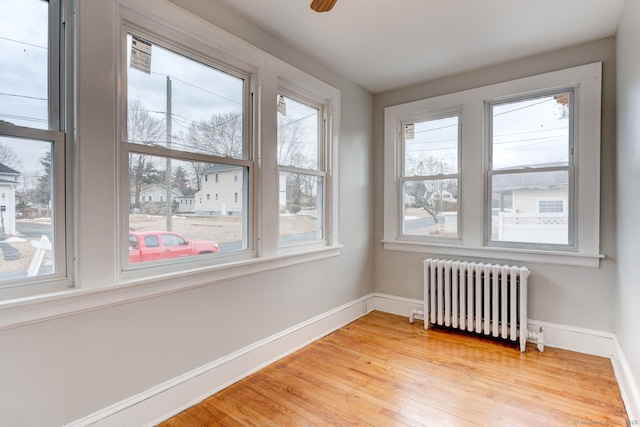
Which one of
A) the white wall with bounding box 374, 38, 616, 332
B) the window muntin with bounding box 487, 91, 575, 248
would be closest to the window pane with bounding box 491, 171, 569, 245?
the window muntin with bounding box 487, 91, 575, 248

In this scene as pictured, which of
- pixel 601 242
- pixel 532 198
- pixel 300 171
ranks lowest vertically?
pixel 601 242

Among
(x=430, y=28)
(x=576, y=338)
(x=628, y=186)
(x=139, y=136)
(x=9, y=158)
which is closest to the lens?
(x=9, y=158)

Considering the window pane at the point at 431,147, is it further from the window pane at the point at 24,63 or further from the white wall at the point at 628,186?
the window pane at the point at 24,63

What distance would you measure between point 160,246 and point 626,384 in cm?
300

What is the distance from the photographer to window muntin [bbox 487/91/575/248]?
9.25 ft

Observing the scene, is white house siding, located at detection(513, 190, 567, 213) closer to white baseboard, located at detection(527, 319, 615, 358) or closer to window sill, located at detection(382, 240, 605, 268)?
window sill, located at detection(382, 240, 605, 268)

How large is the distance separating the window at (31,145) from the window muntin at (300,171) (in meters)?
1.48

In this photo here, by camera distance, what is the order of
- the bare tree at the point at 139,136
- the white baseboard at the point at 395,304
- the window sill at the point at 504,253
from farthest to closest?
the white baseboard at the point at 395,304, the window sill at the point at 504,253, the bare tree at the point at 139,136

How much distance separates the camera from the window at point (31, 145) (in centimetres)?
143

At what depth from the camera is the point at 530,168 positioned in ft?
9.70

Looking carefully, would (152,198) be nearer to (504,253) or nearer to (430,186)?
(430,186)

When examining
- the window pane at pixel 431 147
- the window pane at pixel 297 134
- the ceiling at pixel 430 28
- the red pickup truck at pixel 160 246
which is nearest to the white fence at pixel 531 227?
the window pane at pixel 431 147

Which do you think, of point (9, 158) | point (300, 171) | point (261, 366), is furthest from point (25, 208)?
point (300, 171)

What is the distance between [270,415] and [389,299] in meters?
2.14
